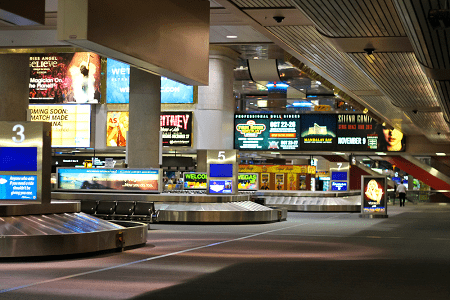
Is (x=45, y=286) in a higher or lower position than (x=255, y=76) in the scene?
lower

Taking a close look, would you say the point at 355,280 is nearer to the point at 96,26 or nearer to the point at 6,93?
the point at 96,26

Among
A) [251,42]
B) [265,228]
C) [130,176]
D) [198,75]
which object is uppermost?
[251,42]

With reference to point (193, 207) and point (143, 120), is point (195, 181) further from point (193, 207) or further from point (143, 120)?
point (193, 207)

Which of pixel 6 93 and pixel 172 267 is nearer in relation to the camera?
pixel 172 267

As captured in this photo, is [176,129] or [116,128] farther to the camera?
[116,128]

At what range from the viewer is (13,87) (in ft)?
69.9

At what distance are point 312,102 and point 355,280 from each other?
37.2 metres

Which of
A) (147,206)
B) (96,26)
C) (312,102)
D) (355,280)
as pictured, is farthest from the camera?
(312,102)

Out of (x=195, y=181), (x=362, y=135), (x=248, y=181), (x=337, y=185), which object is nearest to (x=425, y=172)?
(x=337, y=185)

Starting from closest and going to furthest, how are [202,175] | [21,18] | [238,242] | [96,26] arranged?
[96,26], [21,18], [238,242], [202,175]

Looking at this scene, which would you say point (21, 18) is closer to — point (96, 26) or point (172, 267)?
point (96, 26)

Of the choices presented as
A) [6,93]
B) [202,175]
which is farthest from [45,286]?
[202,175]

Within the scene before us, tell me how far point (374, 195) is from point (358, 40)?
12.0 m

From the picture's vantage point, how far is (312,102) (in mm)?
44188
